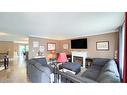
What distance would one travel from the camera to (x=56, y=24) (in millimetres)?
2262

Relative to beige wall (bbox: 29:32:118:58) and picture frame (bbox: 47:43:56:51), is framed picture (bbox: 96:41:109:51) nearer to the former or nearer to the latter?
beige wall (bbox: 29:32:118:58)

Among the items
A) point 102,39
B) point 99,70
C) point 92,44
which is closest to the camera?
point 102,39

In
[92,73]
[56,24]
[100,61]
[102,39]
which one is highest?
[56,24]

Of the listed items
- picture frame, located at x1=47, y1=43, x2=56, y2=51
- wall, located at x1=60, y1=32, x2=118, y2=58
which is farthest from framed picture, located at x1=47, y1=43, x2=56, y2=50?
wall, located at x1=60, y1=32, x2=118, y2=58

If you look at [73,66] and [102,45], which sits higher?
[102,45]

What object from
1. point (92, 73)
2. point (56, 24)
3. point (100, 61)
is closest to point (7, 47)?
point (56, 24)

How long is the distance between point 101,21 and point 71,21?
0.56 meters

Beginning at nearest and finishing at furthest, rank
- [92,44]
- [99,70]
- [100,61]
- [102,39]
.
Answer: [102,39] → [92,44] → [100,61] → [99,70]

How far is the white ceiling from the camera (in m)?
1.97

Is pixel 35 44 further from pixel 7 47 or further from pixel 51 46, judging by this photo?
pixel 7 47

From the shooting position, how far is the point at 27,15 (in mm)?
1975

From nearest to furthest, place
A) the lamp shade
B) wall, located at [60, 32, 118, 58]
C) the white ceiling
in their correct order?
the white ceiling → wall, located at [60, 32, 118, 58] → the lamp shade

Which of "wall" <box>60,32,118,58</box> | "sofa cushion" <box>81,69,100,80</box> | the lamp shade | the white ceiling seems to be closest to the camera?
the white ceiling
